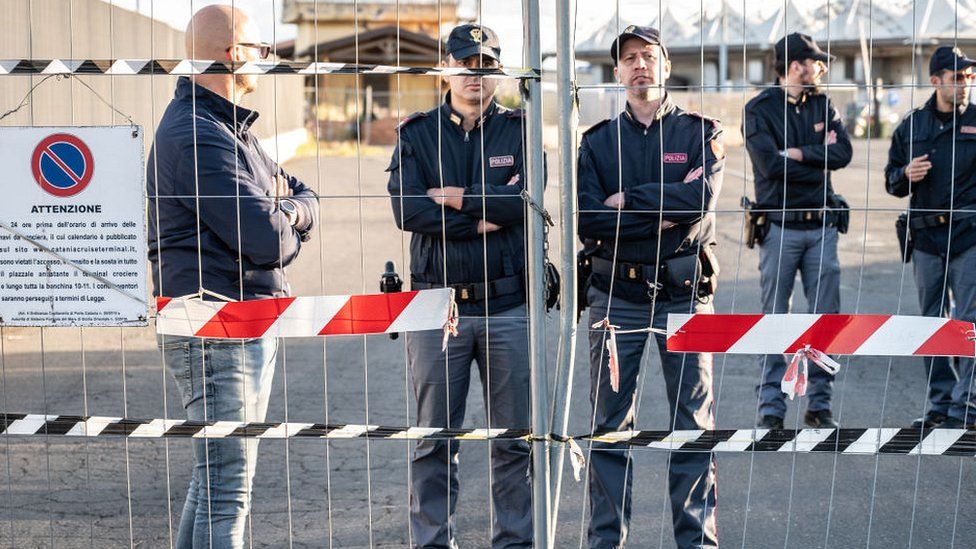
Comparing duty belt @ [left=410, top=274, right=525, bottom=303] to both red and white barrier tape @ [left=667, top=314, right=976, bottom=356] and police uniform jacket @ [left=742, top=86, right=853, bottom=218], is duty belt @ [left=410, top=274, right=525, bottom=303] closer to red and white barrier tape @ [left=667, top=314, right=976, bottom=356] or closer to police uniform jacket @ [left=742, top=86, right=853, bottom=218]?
red and white barrier tape @ [left=667, top=314, right=976, bottom=356]

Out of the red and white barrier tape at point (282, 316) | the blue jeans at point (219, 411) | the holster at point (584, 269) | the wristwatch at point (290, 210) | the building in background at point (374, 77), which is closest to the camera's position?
the red and white barrier tape at point (282, 316)

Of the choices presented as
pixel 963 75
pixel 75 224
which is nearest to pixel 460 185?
pixel 75 224

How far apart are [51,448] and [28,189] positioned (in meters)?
2.95

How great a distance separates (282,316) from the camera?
12.8 ft

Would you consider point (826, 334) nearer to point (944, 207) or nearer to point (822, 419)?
point (822, 419)

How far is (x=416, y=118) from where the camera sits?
4816 millimetres

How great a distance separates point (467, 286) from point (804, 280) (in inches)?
121

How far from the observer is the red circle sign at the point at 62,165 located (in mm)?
3775

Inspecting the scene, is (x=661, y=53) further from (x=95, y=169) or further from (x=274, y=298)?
(x=95, y=169)

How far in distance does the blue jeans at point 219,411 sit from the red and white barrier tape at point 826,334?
1478 mm

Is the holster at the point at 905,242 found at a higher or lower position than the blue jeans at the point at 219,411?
higher

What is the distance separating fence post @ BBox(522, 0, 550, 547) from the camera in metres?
3.66

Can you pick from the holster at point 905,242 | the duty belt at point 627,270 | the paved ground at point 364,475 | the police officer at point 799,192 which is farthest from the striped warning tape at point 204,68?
the holster at point 905,242

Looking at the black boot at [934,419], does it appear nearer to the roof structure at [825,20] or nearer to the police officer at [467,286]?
the roof structure at [825,20]
